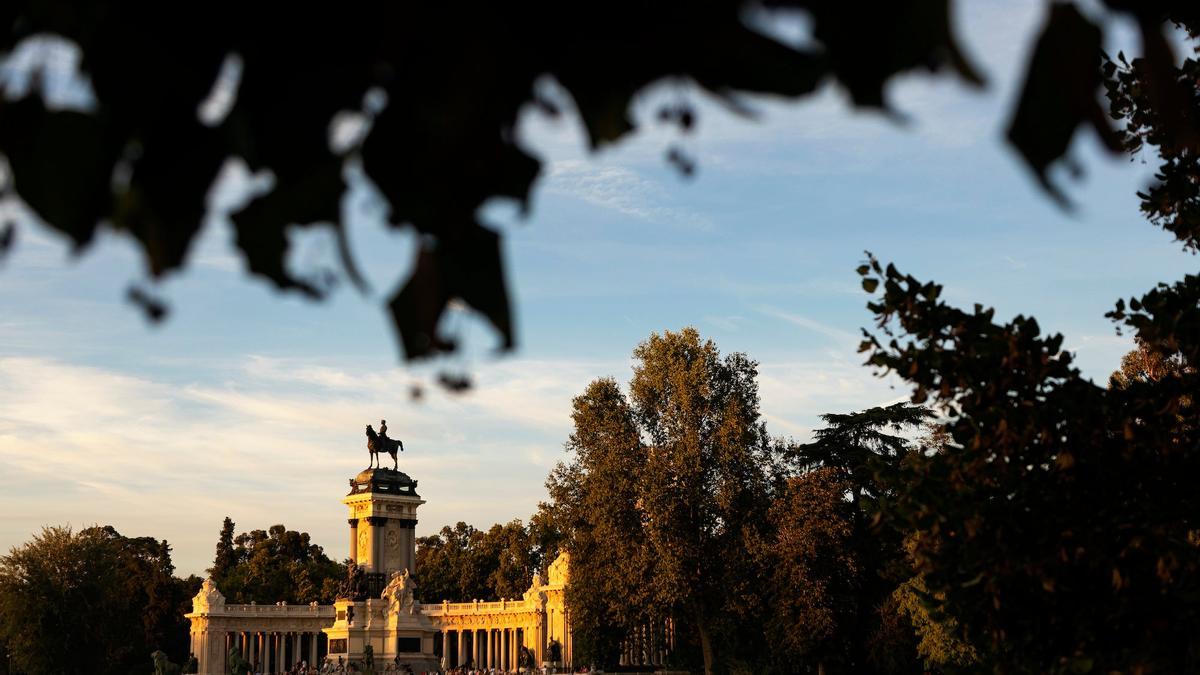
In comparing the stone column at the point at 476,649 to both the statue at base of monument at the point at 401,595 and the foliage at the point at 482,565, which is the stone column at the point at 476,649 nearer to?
the foliage at the point at 482,565

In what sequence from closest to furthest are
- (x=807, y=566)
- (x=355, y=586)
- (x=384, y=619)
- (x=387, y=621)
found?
(x=807, y=566)
(x=387, y=621)
(x=384, y=619)
(x=355, y=586)

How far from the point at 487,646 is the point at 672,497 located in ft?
159

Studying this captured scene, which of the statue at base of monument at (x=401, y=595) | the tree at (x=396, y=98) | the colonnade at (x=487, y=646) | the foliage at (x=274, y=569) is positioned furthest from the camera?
the foliage at (x=274, y=569)

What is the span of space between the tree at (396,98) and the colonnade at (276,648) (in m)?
83.6

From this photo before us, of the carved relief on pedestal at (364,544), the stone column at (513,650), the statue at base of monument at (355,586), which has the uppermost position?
the carved relief on pedestal at (364,544)

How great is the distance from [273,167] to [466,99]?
0.95ft

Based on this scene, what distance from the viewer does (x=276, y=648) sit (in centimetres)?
8800

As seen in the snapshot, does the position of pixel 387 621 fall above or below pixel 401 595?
below

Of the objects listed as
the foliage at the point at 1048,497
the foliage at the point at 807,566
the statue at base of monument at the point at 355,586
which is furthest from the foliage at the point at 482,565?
the foliage at the point at 1048,497

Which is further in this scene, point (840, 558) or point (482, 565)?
point (482, 565)

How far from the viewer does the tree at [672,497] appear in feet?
126

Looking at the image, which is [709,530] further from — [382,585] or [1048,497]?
[382,585]

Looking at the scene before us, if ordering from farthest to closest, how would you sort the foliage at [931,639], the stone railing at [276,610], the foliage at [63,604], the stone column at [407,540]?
the stone railing at [276,610]
the stone column at [407,540]
the foliage at [63,604]
the foliage at [931,639]

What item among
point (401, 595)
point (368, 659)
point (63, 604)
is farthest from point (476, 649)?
point (63, 604)
